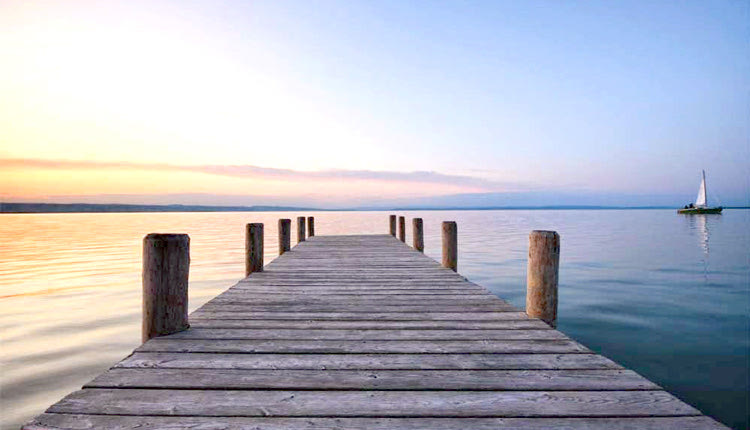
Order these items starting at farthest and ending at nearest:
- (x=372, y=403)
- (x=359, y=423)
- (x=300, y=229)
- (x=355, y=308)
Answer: (x=300, y=229)
(x=355, y=308)
(x=372, y=403)
(x=359, y=423)

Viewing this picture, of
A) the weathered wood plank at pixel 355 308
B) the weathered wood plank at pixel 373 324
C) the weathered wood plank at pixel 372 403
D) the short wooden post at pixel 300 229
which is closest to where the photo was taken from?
the weathered wood plank at pixel 372 403

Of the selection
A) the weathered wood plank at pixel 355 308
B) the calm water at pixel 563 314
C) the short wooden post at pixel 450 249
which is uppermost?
the short wooden post at pixel 450 249

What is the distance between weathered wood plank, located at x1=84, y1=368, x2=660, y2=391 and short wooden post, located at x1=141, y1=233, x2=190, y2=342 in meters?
0.75

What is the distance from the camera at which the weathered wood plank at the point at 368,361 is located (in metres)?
2.89

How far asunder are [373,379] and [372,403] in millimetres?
332

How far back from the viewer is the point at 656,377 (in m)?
5.93

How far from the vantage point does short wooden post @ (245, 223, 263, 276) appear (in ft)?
23.0

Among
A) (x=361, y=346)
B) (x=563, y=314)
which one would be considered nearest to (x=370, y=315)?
(x=361, y=346)

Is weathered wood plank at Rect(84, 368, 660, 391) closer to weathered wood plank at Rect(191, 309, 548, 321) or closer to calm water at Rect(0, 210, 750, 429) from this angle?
weathered wood plank at Rect(191, 309, 548, 321)

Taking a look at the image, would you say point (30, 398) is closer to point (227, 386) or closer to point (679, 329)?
point (227, 386)

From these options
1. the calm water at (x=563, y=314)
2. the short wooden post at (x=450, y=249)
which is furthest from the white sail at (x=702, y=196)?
the short wooden post at (x=450, y=249)

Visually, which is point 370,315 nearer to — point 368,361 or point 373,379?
point 368,361

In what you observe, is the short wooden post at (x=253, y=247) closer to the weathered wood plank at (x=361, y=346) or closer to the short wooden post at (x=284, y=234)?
the short wooden post at (x=284, y=234)

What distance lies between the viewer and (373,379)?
2686 millimetres
